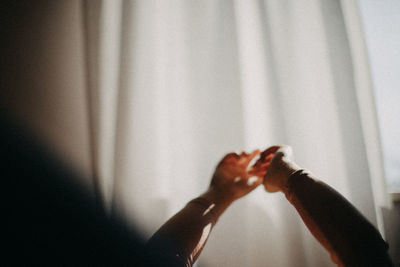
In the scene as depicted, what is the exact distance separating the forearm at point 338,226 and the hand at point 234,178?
17 cm

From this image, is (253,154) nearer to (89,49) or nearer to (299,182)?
(299,182)

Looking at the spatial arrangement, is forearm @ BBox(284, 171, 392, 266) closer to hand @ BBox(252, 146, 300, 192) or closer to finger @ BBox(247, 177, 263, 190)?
hand @ BBox(252, 146, 300, 192)

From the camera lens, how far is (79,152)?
752 mm

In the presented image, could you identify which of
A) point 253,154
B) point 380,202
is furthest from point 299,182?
point 380,202

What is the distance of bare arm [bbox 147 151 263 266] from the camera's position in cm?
50

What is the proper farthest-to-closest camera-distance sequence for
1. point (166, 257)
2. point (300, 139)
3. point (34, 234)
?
point (300, 139)
point (34, 234)
point (166, 257)

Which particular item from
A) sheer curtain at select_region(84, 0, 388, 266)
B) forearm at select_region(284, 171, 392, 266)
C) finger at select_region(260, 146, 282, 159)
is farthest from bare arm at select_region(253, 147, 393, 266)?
sheer curtain at select_region(84, 0, 388, 266)

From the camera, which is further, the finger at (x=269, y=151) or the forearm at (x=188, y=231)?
the finger at (x=269, y=151)

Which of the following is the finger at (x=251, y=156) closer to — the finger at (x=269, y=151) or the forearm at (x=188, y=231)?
the finger at (x=269, y=151)

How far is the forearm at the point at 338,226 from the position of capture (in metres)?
0.40

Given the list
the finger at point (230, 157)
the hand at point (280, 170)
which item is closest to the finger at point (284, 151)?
the hand at point (280, 170)

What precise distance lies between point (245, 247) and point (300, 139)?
34 cm

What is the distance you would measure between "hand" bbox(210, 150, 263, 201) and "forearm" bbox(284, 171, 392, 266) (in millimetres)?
167

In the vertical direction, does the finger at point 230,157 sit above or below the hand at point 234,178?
above
